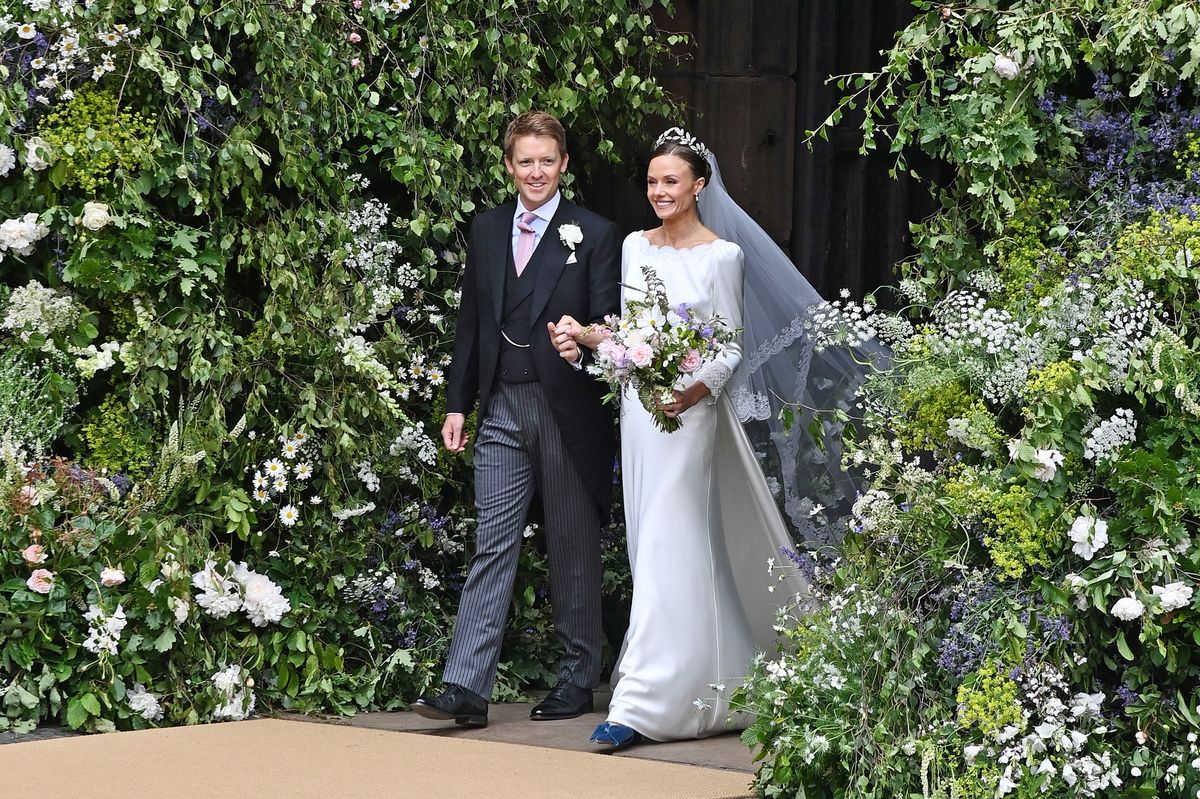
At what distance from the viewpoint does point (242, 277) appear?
514 cm

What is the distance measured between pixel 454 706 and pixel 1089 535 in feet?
6.60

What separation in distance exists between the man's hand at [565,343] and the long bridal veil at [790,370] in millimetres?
689

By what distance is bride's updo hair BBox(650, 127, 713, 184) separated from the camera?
459 centimetres

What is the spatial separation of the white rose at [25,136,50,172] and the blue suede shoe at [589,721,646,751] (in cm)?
241

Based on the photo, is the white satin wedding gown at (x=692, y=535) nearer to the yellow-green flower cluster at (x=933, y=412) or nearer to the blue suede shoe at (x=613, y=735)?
the blue suede shoe at (x=613, y=735)

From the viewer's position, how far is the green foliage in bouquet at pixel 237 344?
4.52 meters

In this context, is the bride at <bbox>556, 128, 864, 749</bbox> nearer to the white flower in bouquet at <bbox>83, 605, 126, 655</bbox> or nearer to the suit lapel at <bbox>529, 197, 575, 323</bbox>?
the suit lapel at <bbox>529, 197, 575, 323</bbox>

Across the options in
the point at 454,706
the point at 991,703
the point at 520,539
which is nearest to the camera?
the point at 991,703

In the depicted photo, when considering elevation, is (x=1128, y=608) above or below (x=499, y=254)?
below

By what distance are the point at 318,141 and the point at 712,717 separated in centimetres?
234

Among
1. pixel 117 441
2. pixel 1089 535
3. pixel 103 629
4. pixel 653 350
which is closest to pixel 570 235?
pixel 653 350

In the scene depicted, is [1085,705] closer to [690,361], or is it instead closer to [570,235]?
[690,361]

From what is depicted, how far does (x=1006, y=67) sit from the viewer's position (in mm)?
3943

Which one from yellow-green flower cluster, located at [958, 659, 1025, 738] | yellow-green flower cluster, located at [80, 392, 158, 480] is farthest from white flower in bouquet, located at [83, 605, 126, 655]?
yellow-green flower cluster, located at [958, 659, 1025, 738]
